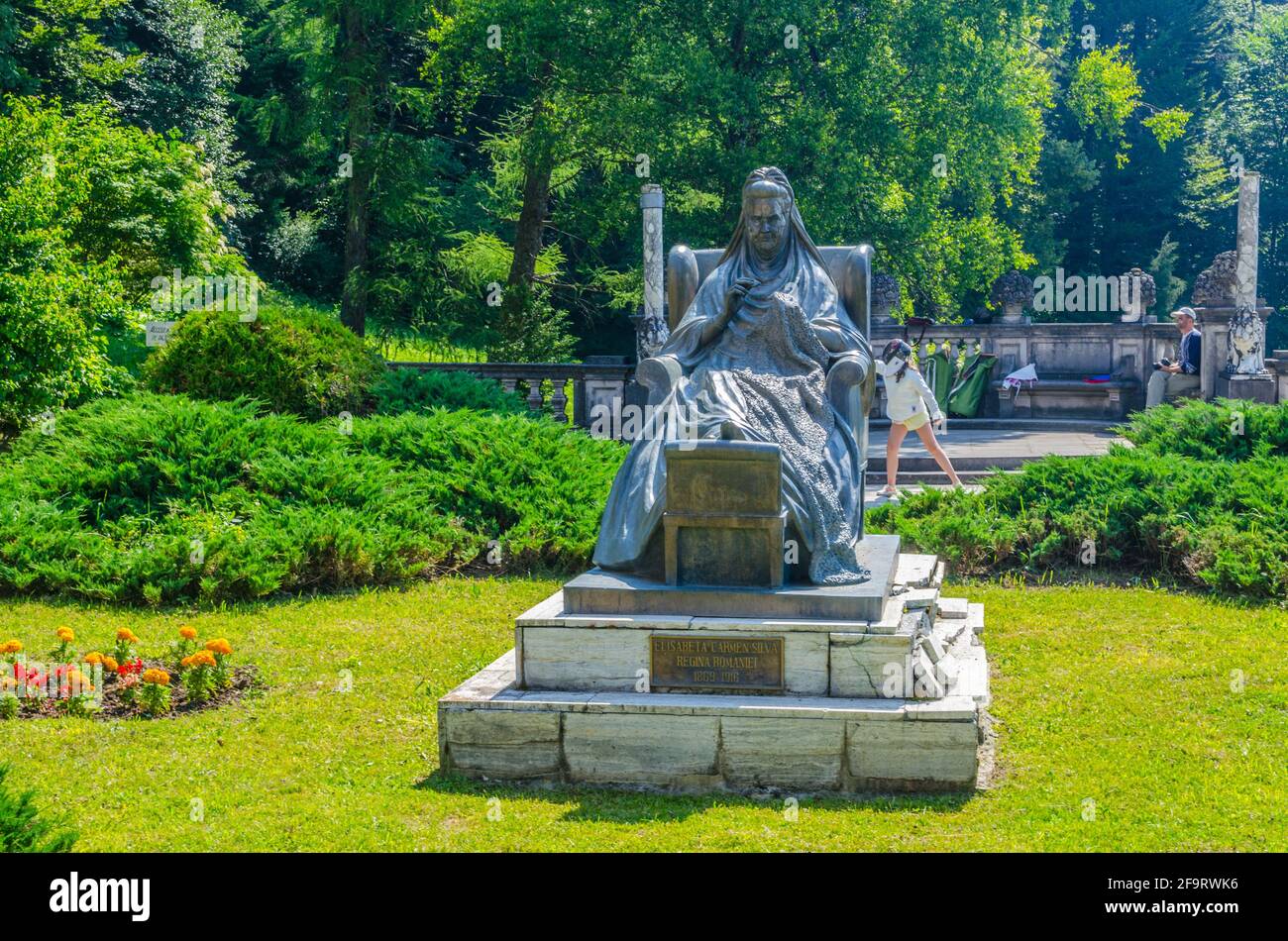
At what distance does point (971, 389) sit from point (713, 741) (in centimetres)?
1794

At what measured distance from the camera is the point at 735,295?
882 cm

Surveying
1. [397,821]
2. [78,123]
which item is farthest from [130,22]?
[397,821]

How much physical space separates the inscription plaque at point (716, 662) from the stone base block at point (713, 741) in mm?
89

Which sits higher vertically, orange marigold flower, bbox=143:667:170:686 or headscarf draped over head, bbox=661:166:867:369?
headscarf draped over head, bbox=661:166:867:369

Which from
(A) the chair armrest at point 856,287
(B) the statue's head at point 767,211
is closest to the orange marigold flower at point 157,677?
(B) the statue's head at point 767,211

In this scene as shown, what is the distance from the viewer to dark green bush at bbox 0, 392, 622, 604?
11.2 metres

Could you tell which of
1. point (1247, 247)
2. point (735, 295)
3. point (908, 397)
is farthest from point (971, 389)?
point (735, 295)

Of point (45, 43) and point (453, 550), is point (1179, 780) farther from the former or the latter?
point (45, 43)

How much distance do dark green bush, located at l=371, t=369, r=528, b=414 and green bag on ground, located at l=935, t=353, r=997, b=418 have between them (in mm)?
9998

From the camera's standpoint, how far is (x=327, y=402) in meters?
15.7

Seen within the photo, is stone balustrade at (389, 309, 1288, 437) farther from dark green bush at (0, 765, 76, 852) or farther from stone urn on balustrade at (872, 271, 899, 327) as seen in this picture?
dark green bush at (0, 765, 76, 852)

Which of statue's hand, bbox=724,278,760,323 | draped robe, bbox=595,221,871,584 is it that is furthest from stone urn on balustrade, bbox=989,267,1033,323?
statue's hand, bbox=724,278,760,323

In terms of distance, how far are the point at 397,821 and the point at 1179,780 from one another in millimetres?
3615
